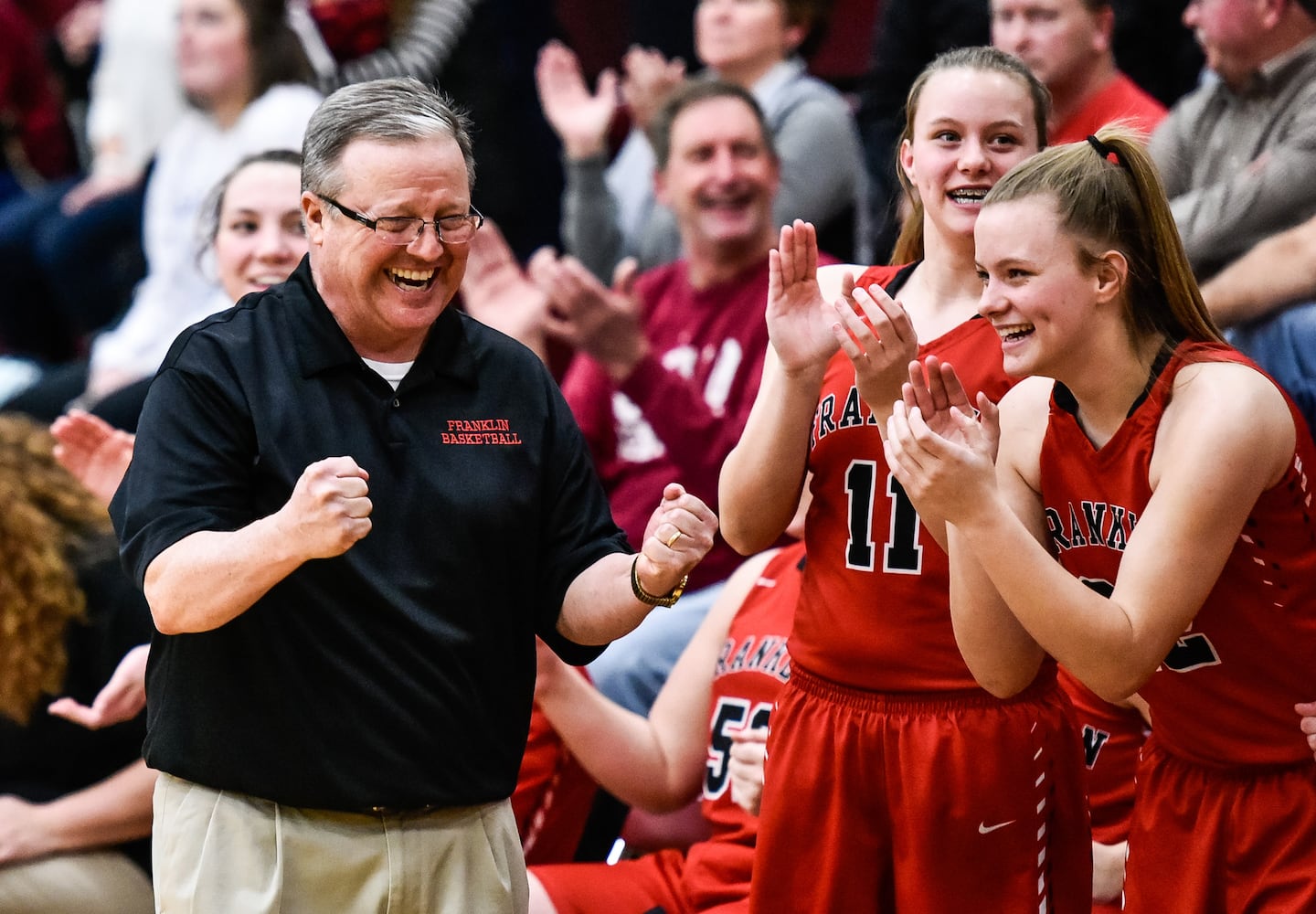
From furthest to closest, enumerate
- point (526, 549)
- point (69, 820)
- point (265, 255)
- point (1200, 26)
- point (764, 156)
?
point (764, 156) < point (1200, 26) < point (265, 255) < point (69, 820) < point (526, 549)

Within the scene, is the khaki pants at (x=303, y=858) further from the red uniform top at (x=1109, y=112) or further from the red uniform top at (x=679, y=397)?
the red uniform top at (x=1109, y=112)

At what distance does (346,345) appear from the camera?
245 cm

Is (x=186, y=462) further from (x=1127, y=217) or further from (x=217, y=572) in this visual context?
(x=1127, y=217)

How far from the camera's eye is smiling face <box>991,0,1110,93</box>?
4352 millimetres

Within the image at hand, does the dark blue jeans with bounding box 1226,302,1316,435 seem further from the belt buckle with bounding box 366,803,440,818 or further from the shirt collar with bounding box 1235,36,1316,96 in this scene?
the belt buckle with bounding box 366,803,440,818

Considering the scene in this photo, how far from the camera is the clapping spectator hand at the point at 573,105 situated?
523cm

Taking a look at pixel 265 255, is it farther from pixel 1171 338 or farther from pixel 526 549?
pixel 1171 338

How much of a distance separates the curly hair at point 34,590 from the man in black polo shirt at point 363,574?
4.13ft

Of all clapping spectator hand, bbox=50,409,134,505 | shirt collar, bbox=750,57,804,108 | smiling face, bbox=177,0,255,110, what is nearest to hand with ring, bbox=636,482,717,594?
clapping spectator hand, bbox=50,409,134,505

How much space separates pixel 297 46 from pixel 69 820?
10.9ft

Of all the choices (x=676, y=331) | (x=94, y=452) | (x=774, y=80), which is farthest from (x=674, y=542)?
(x=774, y=80)

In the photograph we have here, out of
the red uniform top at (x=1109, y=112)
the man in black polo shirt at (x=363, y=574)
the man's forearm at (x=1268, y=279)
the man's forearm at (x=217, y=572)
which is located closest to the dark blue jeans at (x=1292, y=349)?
the man's forearm at (x=1268, y=279)

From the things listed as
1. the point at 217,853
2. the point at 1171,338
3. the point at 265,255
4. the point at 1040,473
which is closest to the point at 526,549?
the point at 217,853

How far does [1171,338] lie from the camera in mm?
2525
